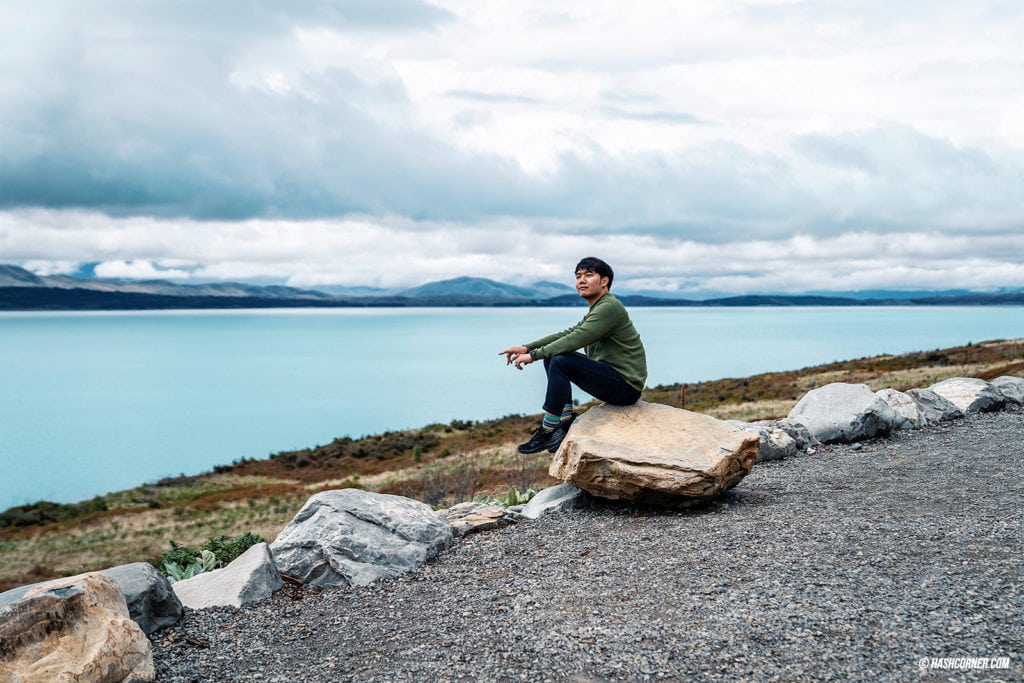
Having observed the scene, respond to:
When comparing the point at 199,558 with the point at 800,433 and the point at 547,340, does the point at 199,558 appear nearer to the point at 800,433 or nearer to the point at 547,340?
the point at 547,340

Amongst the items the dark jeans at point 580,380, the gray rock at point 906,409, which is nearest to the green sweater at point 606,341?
the dark jeans at point 580,380

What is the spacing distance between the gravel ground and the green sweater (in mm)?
1926

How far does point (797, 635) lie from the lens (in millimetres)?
6082

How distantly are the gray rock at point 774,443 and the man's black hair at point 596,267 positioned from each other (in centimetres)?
476

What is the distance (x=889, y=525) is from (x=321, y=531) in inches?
258

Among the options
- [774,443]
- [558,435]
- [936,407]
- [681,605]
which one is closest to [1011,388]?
[936,407]

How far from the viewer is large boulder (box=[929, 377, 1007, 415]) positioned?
17.3m

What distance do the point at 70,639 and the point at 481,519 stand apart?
Answer: 536 centimetres

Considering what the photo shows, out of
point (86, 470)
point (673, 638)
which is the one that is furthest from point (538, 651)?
point (86, 470)

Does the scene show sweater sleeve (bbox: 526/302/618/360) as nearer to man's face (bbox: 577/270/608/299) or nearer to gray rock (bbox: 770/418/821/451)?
man's face (bbox: 577/270/608/299)

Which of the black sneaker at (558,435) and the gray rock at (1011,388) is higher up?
the black sneaker at (558,435)

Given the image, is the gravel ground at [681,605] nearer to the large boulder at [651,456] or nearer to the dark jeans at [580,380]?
the large boulder at [651,456]

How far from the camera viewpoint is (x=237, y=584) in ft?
27.2

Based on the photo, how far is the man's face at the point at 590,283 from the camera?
32.0 feet
